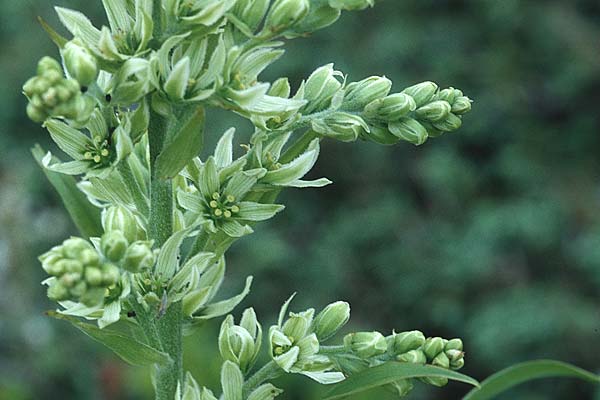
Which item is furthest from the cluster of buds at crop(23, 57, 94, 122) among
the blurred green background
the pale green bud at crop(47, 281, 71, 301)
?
the blurred green background

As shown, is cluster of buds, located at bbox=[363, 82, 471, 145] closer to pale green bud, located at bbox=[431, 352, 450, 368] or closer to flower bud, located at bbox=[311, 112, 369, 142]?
flower bud, located at bbox=[311, 112, 369, 142]

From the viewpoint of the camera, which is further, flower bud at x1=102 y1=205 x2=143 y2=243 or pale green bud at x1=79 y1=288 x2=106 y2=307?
flower bud at x1=102 y1=205 x2=143 y2=243

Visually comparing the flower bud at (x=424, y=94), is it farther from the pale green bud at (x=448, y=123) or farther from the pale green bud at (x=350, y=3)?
the pale green bud at (x=350, y=3)

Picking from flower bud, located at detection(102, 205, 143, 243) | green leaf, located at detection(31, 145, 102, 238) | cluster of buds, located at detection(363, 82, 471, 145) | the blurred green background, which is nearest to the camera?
flower bud, located at detection(102, 205, 143, 243)

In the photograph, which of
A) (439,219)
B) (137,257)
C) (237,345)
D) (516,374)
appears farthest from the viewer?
(439,219)

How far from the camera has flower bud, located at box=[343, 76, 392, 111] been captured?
6.30 ft

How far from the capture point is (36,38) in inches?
250

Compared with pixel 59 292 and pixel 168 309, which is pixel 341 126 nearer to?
pixel 168 309

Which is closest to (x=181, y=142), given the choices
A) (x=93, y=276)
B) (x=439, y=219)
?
(x=93, y=276)

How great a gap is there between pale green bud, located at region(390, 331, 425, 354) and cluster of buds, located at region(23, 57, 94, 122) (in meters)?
0.87

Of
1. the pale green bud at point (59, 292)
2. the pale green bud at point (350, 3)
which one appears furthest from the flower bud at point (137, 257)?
the pale green bud at point (350, 3)

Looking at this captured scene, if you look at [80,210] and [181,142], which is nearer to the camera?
[181,142]

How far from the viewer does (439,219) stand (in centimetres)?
564

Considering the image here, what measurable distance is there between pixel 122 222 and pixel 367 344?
611mm
